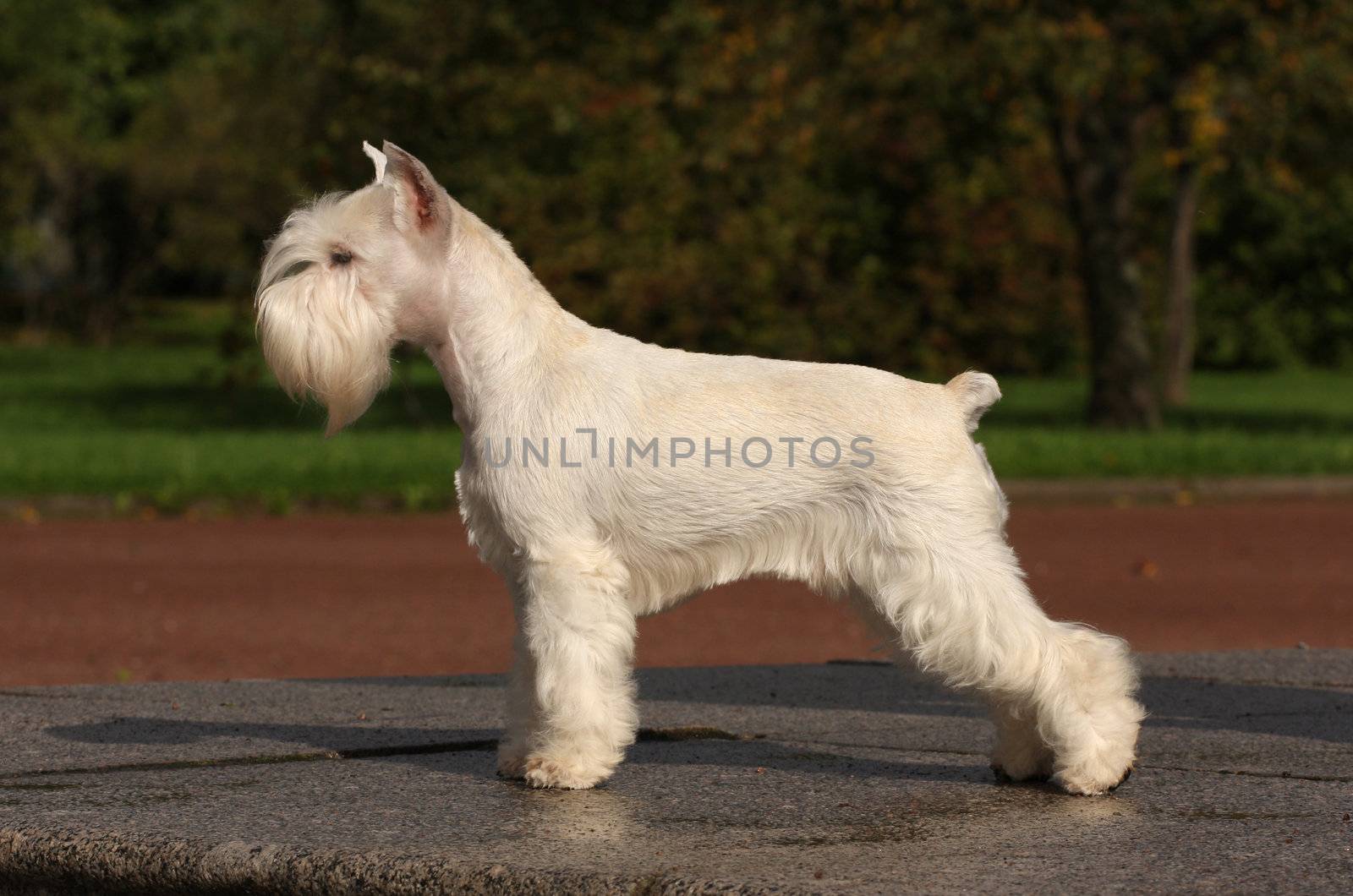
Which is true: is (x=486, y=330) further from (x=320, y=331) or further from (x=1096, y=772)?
(x=1096, y=772)

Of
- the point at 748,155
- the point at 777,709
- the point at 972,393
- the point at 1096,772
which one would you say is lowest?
the point at 777,709

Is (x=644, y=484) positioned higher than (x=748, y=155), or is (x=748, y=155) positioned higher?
(x=748, y=155)

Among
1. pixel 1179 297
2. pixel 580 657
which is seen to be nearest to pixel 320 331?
pixel 580 657

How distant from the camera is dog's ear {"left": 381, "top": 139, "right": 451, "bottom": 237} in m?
4.51

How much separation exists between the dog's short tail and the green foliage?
8.21m

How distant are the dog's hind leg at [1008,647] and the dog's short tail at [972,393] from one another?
1.16ft

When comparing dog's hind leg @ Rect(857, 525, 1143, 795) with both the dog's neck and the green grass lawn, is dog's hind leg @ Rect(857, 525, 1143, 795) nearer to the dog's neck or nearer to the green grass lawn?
the dog's neck

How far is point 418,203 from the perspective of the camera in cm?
455

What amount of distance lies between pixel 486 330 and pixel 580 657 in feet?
2.95

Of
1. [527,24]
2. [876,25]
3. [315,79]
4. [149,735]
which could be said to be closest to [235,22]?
[315,79]

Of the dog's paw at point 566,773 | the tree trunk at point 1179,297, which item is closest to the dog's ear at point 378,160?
the dog's paw at point 566,773

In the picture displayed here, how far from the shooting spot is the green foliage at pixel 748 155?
17250mm

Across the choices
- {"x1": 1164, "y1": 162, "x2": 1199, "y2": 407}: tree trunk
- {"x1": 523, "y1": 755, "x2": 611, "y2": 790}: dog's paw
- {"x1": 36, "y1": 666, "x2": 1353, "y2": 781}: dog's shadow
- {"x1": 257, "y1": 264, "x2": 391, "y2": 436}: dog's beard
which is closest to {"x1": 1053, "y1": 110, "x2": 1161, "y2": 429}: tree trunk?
{"x1": 1164, "y1": 162, "x2": 1199, "y2": 407}: tree trunk

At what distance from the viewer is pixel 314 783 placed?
4.72m
